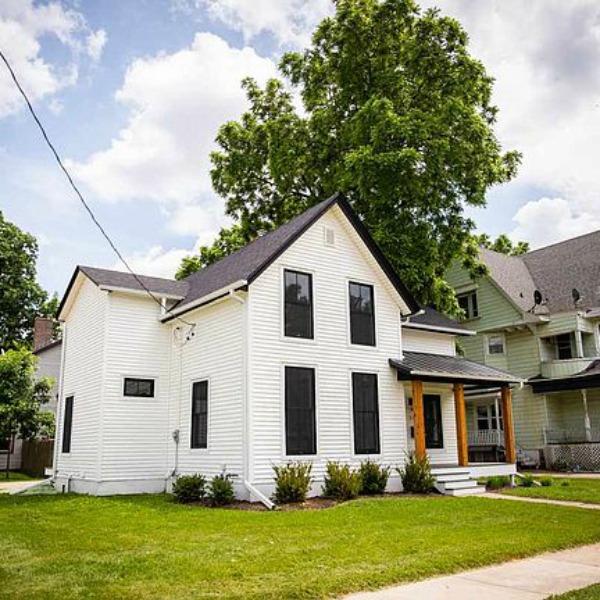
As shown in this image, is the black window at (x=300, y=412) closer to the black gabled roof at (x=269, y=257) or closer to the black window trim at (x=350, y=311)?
the black window trim at (x=350, y=311)

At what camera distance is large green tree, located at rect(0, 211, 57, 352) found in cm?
3988

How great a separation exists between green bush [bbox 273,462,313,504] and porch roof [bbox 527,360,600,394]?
617 inches

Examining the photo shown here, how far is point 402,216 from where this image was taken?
74.2ft

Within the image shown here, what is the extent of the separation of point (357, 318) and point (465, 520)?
6.89m

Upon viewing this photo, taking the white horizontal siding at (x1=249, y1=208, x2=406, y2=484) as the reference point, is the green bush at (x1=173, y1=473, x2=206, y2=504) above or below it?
below

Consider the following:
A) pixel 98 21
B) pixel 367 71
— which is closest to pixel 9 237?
pixel 367 71

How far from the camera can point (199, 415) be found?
15.3 m

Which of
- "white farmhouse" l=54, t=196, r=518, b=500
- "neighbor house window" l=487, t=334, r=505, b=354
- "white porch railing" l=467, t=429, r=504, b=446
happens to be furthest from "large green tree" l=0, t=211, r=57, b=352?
"white porch railing" l=467, t=429, r=504, b=446

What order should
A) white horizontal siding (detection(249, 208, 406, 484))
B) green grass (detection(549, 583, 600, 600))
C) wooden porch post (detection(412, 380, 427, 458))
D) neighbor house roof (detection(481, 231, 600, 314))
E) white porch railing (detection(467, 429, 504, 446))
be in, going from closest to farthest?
1. green grass (detection(549, 583, 600, 600))
2. white horizontal siding (detection(249, 208, 406, 484))
3. wooden porch post (detection(412, 380, 427, 458))
4. white porch railing (detection(467, 429, 504, 446))
5. neighbor house roof (detection(481, 231, 600, 314))

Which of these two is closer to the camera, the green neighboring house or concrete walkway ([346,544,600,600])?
concrete walkway ([346,544,600,600])

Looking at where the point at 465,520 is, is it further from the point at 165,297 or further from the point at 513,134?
the point at 513,134

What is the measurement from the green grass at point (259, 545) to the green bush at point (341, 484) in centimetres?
112

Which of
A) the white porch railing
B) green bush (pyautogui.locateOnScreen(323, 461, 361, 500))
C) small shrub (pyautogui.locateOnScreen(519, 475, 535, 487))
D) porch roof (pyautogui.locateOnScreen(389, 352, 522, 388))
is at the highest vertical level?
porch roof (pyautogui.locateOnScreen(389, 352, 522, 388))

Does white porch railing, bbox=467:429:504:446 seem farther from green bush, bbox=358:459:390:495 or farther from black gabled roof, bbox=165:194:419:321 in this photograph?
green bush, bbox=358:459:390:495
